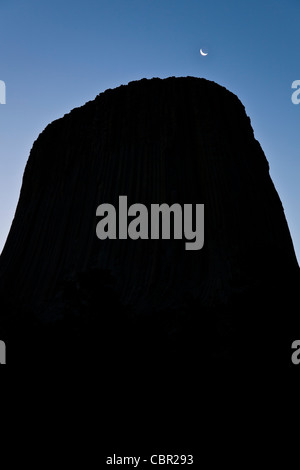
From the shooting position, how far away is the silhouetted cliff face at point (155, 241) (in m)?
10.1

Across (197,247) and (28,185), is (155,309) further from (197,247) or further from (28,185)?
(28,185)

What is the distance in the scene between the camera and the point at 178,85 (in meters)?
13.8

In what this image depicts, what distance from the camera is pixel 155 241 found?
11.1m

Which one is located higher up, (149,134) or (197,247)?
(149,134)

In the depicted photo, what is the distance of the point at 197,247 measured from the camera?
1109 centimetres

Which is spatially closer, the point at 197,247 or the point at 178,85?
the point at 197,247

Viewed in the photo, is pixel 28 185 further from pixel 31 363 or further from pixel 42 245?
pixel 31 363

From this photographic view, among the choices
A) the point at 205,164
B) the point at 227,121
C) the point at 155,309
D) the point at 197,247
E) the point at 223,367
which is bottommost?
the point at 223,367

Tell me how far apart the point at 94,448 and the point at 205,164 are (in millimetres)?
7723

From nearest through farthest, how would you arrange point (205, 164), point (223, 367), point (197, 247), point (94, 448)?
point (94, 448) → point (223, 367) → point (197, 247) → point (205, 164)

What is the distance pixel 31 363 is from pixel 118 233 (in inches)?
154

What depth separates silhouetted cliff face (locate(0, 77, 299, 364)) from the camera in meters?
10.1
